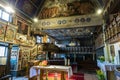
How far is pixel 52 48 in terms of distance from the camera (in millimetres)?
12789

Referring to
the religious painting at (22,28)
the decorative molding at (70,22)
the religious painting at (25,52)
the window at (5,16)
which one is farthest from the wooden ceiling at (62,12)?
the religious painting at (25,52)

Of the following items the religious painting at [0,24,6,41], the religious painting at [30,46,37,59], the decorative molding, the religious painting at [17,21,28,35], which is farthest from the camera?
the religious painting at [30,46,37,59]

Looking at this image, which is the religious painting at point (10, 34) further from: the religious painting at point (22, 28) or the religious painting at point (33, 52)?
the religious painting at point (33, 52)

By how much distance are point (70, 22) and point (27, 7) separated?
411 cm

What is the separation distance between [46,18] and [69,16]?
2411 mm

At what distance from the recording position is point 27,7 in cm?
855

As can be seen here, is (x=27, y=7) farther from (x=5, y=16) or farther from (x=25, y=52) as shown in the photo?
(x=25, y=52)

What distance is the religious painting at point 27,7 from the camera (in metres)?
7.70

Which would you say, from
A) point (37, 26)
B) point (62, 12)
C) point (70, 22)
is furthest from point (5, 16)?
point (70, 22)

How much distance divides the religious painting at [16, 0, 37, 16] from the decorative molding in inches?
49.7

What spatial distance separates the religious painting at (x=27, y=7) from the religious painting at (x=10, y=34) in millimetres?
1903

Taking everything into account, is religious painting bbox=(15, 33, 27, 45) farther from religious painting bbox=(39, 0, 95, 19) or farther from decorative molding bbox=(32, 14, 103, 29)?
religious painting bbox=(39, 0, 95, 19)

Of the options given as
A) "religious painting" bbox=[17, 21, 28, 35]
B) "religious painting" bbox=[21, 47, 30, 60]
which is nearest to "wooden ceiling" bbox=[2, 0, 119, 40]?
"religious painting" bbox=[17, 21, 28, 35]

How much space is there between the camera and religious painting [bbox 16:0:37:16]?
7.70 m
